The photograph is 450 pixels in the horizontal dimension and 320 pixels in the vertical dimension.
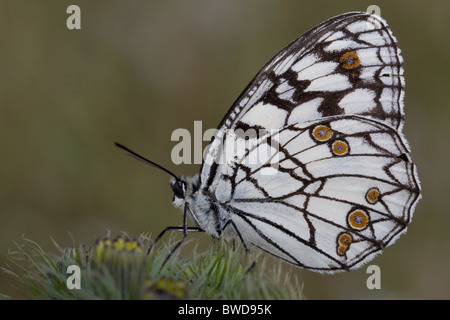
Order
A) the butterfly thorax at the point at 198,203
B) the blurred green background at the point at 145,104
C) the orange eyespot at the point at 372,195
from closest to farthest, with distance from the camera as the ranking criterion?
the butterfly thorax at the point at 198,203 → the orange eyespot at the point at 372,195 → the blurred green background at the point at 145,104

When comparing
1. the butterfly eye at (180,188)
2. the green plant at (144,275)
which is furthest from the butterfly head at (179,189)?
the green plant at (144,275)

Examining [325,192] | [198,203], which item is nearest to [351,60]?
[325,192]

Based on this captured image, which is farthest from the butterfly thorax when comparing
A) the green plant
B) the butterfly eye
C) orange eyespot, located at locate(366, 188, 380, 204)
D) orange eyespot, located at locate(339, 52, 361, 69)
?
orange eyespot, located at locate(339, 52, 361, 69)

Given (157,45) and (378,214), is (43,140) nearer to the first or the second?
(157,45)

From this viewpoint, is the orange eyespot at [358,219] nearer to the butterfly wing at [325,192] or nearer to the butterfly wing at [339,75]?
the butterfly wing at [325,192]

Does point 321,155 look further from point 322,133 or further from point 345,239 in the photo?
point 345,239
